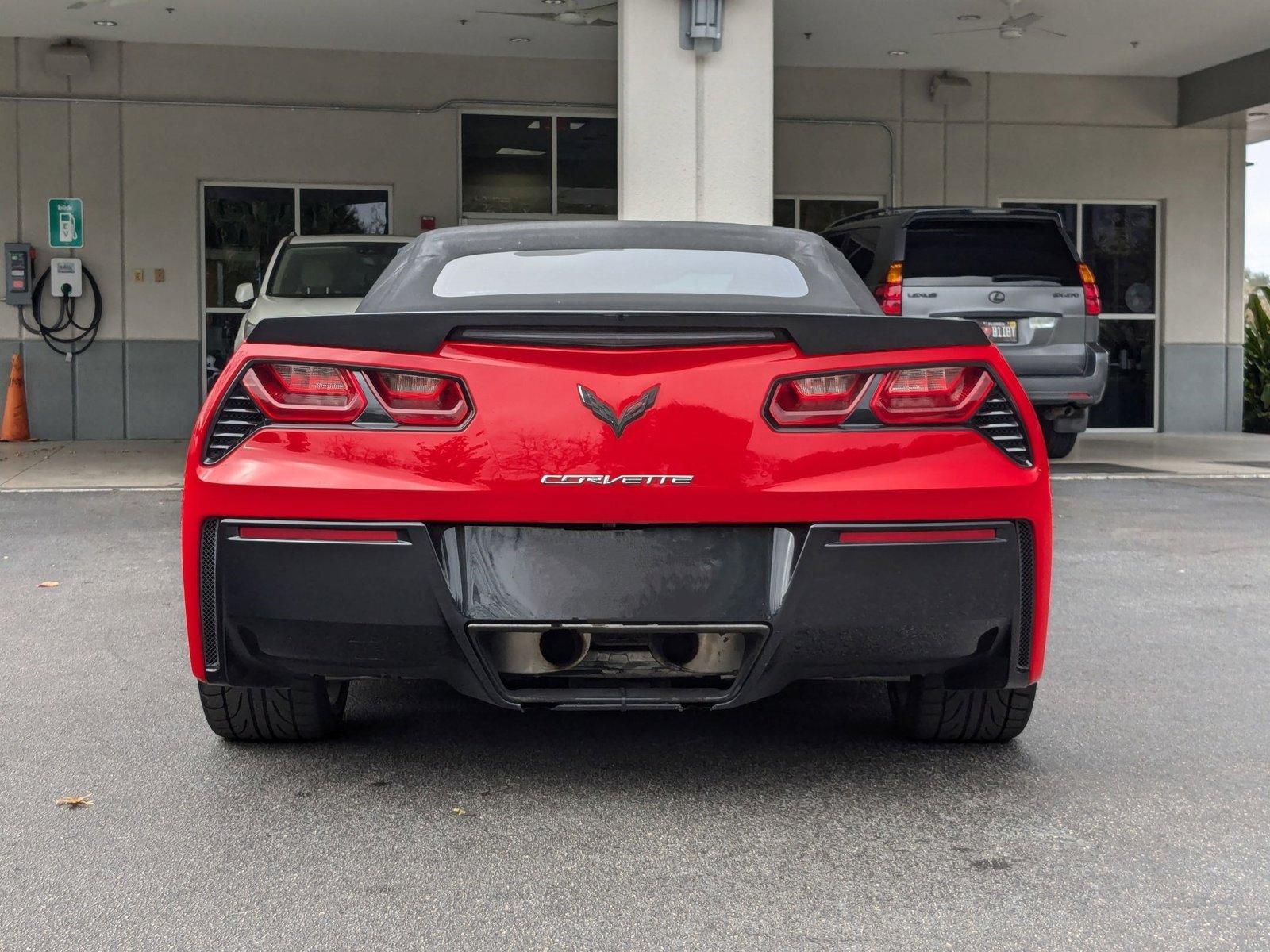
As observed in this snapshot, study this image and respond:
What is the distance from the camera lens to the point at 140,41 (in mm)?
16531

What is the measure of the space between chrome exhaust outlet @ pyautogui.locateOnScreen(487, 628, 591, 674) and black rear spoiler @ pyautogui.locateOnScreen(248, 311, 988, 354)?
66 centimetres

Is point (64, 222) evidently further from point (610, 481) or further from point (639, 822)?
point (639, 822)

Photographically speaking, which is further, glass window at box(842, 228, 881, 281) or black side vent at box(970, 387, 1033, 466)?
glass window at box(842, 228, 881, 281)

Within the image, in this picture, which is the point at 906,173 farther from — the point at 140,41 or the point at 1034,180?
the point at 140,41

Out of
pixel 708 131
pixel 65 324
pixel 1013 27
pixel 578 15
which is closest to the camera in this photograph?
pixel 708 131

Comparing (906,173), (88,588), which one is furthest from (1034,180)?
(88,588)

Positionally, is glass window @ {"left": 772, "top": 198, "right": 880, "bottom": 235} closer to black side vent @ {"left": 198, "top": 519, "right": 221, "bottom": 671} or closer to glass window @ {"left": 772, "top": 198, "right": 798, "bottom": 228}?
glass window @ {"left": 772, "top": 198, "right": 798, "bottom": 228}

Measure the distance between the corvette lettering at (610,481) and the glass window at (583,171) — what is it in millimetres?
14412

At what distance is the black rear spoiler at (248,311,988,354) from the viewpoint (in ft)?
11.3

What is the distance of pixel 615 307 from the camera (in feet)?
12.4

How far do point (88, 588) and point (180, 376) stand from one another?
10369 millimetres

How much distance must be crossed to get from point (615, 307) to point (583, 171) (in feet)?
46.2

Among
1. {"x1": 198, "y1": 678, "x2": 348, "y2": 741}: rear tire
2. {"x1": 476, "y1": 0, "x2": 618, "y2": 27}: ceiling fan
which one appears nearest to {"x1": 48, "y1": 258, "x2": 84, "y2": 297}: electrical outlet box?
{"x1": 476, "y1": 0, "x2": 618, "y2": 27}: ceiling fan

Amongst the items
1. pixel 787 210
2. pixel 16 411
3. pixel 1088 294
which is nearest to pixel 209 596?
pixel 1088 294
